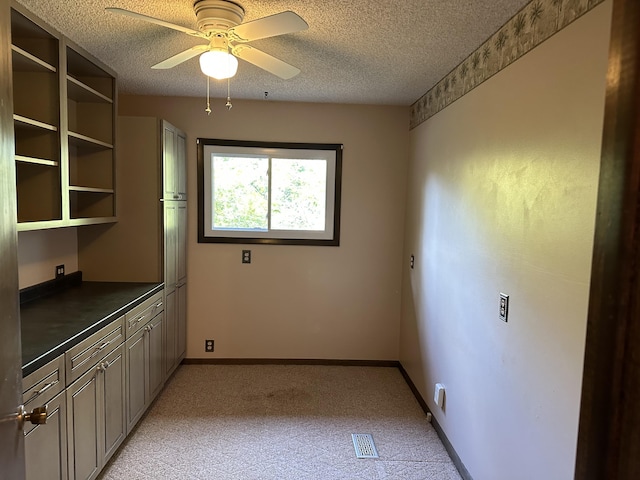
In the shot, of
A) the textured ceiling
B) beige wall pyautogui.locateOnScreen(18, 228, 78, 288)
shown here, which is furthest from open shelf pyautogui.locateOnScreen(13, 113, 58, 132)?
beige wall pyautogui.locateOnScreen(18, 228, 78, 288)

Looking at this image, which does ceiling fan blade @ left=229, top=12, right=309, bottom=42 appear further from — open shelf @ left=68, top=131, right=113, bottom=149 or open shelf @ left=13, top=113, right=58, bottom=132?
open shelf @ left=68, top=131, right=113, bottom=149

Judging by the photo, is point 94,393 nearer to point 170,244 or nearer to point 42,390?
point 42,390

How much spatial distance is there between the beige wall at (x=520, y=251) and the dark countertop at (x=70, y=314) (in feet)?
6.51

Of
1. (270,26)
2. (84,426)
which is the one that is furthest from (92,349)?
(270,26)

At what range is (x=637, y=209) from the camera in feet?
1.59

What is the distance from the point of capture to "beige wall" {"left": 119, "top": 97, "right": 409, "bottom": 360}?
362cm

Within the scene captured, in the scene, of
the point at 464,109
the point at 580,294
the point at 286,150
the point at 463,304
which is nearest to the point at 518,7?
the point at 464,109

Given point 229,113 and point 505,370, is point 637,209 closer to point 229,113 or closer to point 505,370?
point 505,370

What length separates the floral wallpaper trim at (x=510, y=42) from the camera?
58.6 inches

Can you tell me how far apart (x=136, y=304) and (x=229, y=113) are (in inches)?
75.1

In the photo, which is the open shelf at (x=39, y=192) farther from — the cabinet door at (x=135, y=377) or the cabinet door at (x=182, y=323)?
the cabinet door at (x=182, y=323)

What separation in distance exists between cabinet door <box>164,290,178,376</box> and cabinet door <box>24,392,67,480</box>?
4.53 ft

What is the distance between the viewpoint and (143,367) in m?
2.67

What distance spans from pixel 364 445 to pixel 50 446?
177 cm
